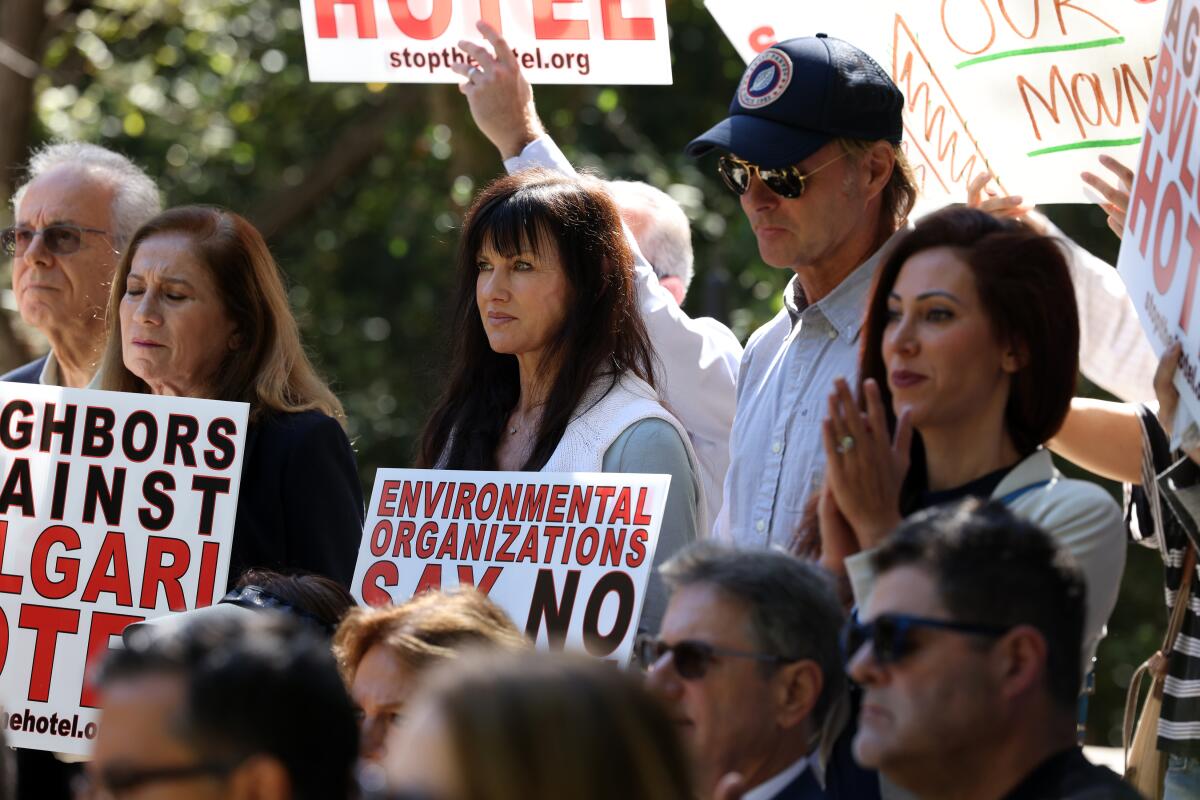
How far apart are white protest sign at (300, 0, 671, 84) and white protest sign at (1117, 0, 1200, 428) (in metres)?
1.61

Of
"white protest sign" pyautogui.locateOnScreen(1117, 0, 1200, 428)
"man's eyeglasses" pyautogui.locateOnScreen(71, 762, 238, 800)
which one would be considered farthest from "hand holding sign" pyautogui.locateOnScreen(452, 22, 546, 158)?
"man's eyeglasses" pyautogui.locateOnScreen(71, 762, 238, 800)

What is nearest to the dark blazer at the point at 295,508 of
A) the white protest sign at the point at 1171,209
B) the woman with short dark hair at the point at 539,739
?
the white protest sign at the point at 1171,209

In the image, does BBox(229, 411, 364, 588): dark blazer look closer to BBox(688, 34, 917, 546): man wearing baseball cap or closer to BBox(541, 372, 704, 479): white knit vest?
BBox(541, 372, 704, 479): white knit vest

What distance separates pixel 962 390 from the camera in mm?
3371

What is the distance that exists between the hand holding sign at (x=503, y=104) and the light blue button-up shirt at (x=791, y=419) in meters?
1.05

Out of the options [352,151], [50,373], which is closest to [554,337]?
[50,373]

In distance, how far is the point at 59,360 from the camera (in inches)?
220

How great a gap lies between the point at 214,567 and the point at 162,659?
188 cm

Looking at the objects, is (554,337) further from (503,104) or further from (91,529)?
(91,529)

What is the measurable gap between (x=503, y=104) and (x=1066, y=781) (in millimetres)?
2701

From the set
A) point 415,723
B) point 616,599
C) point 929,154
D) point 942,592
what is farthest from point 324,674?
point 929,154

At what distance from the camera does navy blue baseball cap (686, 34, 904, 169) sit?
13.3 ft

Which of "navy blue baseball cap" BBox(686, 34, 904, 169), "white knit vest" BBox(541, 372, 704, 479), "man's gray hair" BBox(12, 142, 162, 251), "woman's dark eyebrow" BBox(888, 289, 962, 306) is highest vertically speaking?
"man's gray hair" BBox(12, 142, 162, 251)

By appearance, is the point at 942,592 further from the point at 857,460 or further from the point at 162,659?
the point at 162,659
